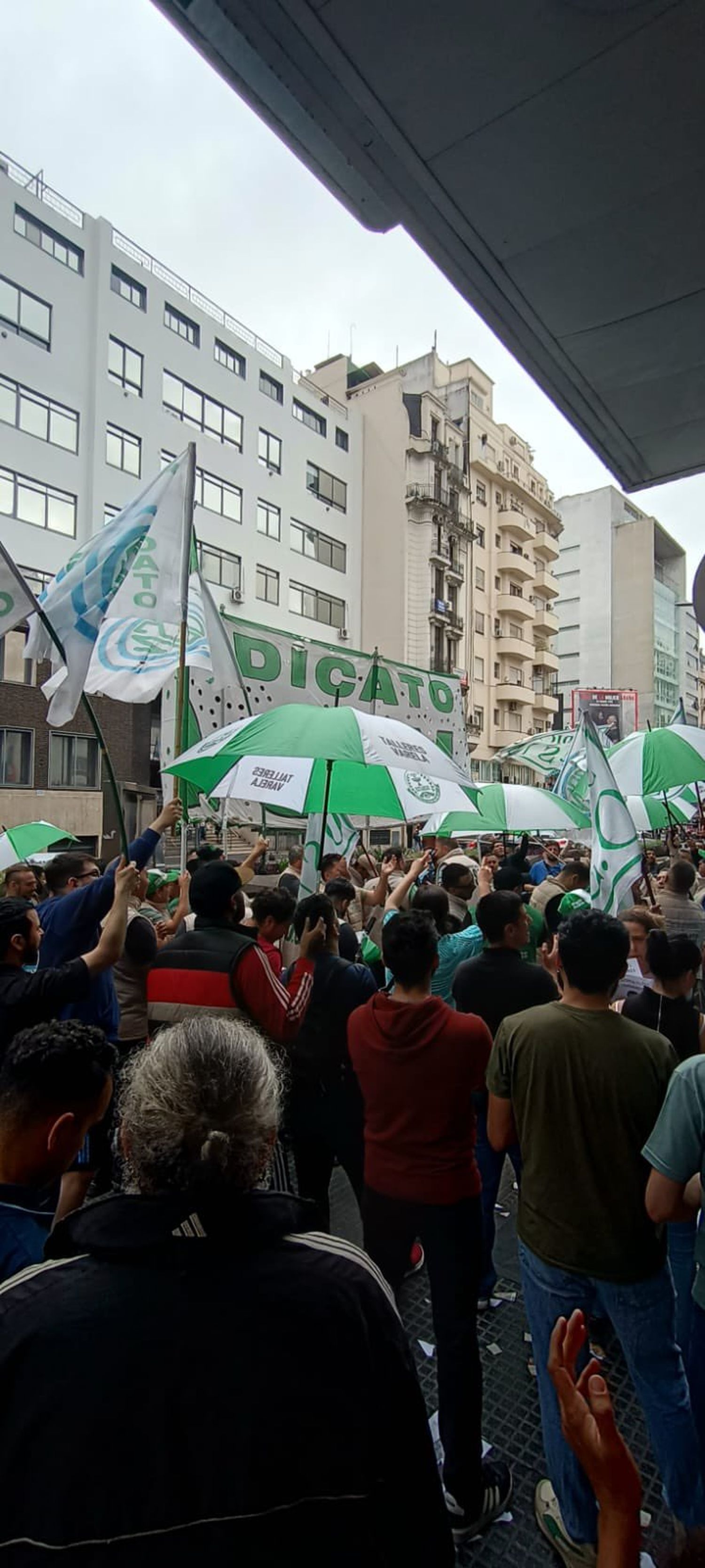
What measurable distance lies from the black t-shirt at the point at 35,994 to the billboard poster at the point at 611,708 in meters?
45.7

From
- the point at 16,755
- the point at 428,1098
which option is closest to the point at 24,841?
the point at 428,1098

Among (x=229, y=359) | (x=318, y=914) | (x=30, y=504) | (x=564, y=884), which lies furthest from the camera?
(x=229, y=359)

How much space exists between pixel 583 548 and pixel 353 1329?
72969 mm

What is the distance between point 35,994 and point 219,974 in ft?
2.15

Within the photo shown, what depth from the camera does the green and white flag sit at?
560 cm

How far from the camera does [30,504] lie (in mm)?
23594

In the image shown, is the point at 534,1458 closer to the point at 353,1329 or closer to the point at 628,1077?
the point at 628,1077

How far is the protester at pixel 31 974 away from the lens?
2.85 metres

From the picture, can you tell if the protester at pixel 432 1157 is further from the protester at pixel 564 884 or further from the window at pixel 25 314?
the window at pixel 25 314

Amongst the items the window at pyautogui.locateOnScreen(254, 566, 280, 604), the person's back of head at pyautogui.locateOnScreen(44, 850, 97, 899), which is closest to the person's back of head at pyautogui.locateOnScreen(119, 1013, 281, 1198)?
the person's back of head at pyautogui.locateOnScreen(44, 850, 97, 899)

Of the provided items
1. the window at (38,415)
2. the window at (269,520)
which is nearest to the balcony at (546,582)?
the window at (269,520)

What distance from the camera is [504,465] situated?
48000 mm

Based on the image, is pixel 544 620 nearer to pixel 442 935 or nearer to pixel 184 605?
pixel 184 605

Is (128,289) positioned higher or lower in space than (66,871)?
higher
